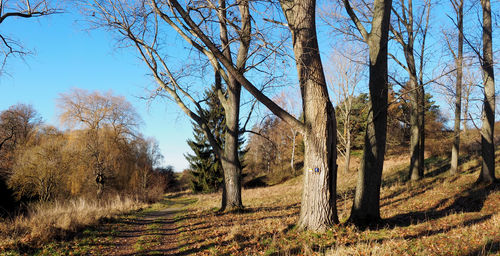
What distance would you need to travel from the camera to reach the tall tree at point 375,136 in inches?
229

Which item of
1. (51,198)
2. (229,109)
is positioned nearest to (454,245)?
(229,109)

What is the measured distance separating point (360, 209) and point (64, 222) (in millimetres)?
7178

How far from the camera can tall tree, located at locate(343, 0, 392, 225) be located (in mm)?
5805

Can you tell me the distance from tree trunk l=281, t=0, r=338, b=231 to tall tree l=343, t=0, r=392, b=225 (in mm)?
930

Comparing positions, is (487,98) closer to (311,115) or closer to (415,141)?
(415,141)

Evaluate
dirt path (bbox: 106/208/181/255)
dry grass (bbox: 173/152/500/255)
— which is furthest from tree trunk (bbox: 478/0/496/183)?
dirt path (bbox: 106/208/181/255)

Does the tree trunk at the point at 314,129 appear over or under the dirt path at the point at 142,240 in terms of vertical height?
over

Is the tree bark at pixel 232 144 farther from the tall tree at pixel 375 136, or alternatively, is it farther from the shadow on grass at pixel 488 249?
the shadow on grass at pixel 488 249

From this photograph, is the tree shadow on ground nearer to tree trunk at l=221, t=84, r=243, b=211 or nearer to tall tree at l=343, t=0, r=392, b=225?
tall tree at l=343, t=0, r=392, b=225

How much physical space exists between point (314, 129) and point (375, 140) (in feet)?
5.29

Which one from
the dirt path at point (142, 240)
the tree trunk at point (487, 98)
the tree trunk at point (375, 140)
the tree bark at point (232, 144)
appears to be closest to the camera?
the dirt path at point (142, 240)

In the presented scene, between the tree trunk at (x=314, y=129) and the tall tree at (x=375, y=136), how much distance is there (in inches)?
36.6

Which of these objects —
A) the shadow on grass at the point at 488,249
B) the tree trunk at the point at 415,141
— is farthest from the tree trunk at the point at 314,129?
the tree trunk at the point at 415,141

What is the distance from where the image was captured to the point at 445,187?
33.1ft
